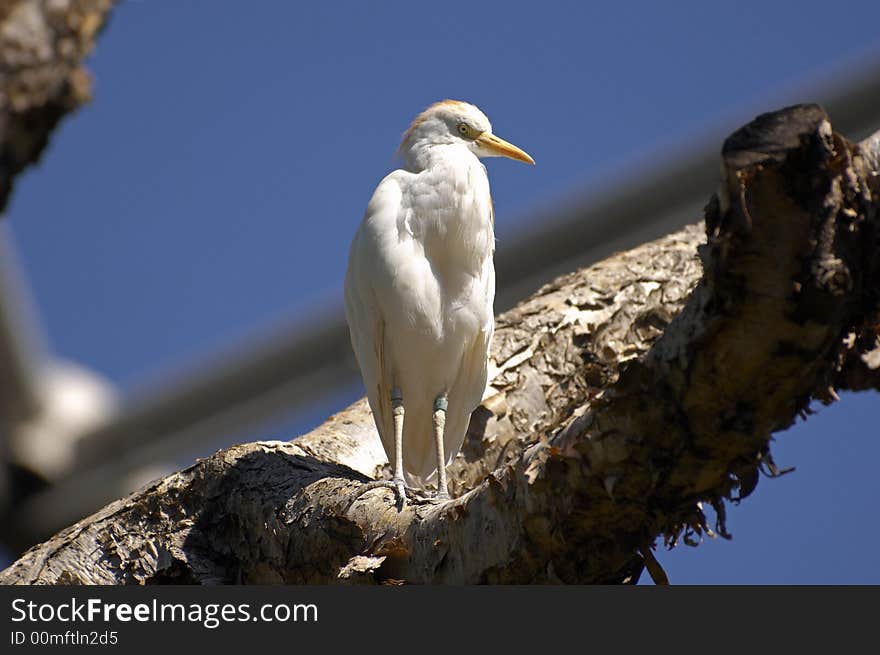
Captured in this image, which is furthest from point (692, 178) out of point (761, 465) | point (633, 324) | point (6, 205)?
point (6, 205)

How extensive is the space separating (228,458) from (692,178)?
3261 millimetres

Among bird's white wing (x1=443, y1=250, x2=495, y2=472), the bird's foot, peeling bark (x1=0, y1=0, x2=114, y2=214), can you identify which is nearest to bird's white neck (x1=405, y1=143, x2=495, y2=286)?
bird's white wing (x1=443, y1=250, x2=495, y2=472)

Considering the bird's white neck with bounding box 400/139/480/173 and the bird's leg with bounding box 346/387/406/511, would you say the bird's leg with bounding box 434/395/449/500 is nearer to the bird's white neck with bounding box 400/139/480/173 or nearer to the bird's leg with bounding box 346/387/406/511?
the bird's leg with bounding box 346/387/406/511

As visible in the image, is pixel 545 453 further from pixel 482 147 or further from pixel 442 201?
pixel 482 147

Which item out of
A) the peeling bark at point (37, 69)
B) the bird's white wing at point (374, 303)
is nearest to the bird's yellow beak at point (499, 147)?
the bird's white wing at point (374, 303)

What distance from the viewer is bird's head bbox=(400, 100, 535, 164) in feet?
19.3

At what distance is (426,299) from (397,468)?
940 mm

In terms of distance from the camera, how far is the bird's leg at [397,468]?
4082 mm

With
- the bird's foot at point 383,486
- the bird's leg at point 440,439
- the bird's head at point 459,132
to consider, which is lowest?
the bird's foot at point 383,486

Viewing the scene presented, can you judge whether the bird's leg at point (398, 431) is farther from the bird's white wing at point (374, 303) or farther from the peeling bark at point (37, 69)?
the peeling bark at point (37, 69)

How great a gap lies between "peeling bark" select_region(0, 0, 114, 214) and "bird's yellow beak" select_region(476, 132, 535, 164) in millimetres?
4506

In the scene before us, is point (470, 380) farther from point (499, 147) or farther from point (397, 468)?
point (499, 147)

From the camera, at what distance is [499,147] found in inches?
234

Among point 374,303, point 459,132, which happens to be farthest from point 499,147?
point 374,303
